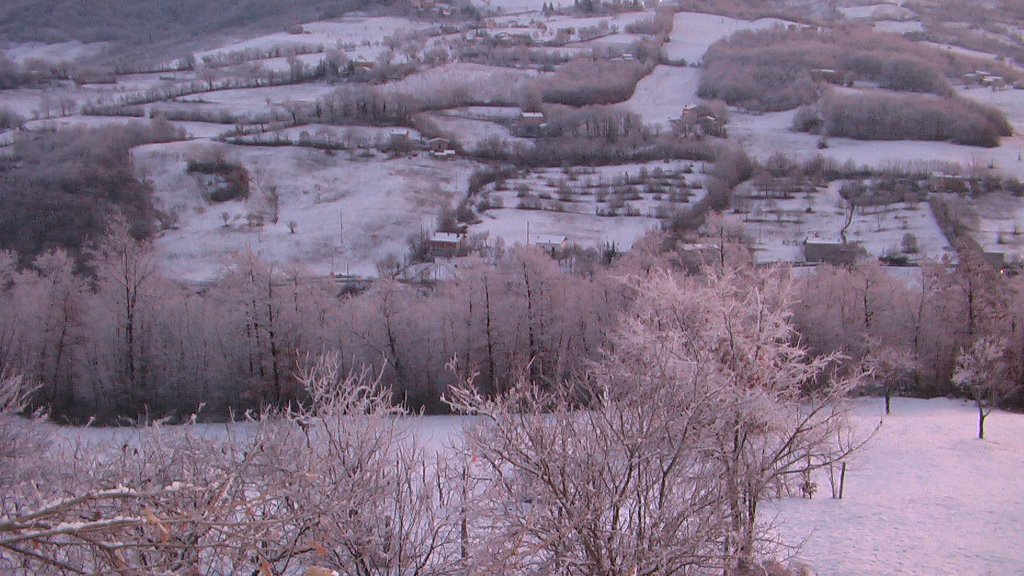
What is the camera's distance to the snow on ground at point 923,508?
57.8 ft

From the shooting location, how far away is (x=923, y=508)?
21.8m

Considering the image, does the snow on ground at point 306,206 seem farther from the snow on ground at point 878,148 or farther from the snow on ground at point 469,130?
the snow on ground at point 878,148

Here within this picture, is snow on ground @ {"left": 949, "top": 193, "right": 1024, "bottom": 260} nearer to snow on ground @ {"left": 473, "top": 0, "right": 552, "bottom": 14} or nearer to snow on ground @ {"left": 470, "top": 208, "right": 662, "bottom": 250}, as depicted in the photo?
snow on ground @ {"left": 470, "top": 208, "right": 662, "bottom": 250}

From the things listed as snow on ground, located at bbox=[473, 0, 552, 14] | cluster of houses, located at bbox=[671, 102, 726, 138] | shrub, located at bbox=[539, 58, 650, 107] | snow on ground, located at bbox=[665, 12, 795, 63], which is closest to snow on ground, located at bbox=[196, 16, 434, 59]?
snow on ground, located at bbox=[473, 0, 552, 14]

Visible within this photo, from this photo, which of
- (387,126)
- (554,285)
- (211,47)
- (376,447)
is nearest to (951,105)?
(387,126)

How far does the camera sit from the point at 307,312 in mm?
35750

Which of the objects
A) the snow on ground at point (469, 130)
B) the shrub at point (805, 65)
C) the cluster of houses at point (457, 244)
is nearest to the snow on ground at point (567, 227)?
the cluster of houses at point (457, 244)

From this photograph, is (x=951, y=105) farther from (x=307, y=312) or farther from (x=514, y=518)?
(x=514, y=518)

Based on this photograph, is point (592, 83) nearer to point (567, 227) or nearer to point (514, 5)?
point (567, 227)

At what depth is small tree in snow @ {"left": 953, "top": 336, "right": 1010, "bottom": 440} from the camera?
30.3 metres

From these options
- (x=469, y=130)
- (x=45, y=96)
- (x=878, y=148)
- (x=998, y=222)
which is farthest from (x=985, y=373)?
(x=45, y=96)

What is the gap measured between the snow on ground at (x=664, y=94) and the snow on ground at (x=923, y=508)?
194ft

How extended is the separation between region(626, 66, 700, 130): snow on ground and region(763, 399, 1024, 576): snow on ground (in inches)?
2332

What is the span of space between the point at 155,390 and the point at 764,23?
119m
